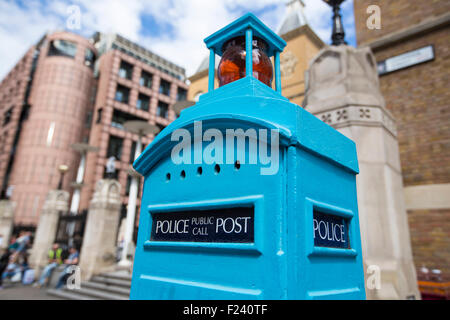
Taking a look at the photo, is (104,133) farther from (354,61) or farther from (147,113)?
(354,61)

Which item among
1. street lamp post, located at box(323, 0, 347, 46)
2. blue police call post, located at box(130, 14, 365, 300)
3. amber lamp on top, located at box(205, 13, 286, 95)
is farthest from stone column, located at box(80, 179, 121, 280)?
amber lamp on top, located at box(205, 13, 286, 95)

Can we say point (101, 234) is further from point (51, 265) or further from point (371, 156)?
point (371, 156)

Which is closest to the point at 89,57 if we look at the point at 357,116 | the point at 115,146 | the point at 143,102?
the point at 143,102

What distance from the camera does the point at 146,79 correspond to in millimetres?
37875

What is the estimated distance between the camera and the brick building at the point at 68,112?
101 feet

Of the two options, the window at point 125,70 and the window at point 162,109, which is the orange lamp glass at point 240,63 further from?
the window at point 162,109

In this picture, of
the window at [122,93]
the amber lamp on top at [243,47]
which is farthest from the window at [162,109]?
the amber lamp on top at [243,47]

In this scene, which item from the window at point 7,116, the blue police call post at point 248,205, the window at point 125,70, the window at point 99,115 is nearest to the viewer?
the blue police call post at point 248,205

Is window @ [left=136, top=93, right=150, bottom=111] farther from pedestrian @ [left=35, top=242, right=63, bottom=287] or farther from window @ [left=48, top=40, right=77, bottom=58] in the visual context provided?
pedestrian @ [left=35, top=242, right=63, bottom=287]

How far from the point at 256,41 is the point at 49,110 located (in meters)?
36.7

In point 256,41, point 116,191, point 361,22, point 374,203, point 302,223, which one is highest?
point 361,22

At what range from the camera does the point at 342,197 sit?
1.51 m

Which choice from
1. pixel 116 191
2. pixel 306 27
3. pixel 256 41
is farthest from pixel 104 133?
pixel 256 41

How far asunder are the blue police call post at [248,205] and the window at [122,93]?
36.0m
